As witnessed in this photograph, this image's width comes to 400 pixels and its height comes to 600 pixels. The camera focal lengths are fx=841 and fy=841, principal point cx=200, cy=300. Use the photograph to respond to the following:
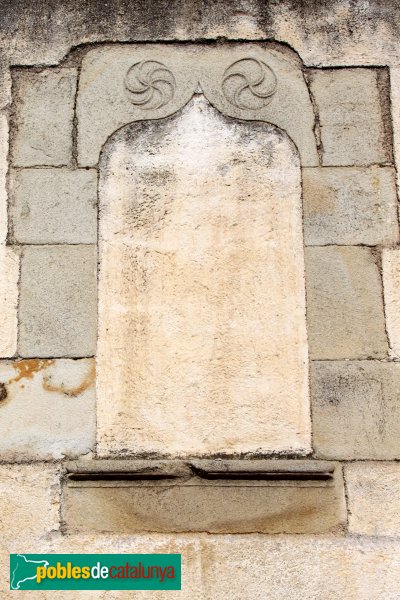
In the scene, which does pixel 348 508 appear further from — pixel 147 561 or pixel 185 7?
pixel 185 7

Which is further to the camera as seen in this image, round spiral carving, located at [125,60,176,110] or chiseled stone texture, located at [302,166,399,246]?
round spiral carving, located at [125,60,176,110]

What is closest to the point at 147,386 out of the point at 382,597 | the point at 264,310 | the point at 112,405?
the point at 112,405

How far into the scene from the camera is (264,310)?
3.55 m

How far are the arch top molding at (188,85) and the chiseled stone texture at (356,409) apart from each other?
103 cm

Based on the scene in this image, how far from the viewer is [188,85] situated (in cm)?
378

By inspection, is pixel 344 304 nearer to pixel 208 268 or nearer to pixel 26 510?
pixel 208 268

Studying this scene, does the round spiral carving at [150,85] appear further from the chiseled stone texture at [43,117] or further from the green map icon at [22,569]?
the green map icon at [22,569]

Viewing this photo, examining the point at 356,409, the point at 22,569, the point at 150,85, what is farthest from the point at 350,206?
the point at 22,569

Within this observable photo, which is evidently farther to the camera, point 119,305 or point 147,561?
point 119,305

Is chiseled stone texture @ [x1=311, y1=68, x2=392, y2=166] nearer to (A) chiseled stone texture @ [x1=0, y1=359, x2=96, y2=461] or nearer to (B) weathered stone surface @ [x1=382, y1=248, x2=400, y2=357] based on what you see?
(B) weathered stone surface @ [x1=382, y1=248, x2=400, y2=357]

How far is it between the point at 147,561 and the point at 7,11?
2.50 meters

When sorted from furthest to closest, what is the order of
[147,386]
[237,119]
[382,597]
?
1. [237,119]
2. [147,386]
3. [382,597]

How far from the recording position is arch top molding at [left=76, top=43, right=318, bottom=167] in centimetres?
375

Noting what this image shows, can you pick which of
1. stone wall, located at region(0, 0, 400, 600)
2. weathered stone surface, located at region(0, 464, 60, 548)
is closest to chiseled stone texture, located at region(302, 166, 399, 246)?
stone wall, located at region(0, 0, 400, 600)
